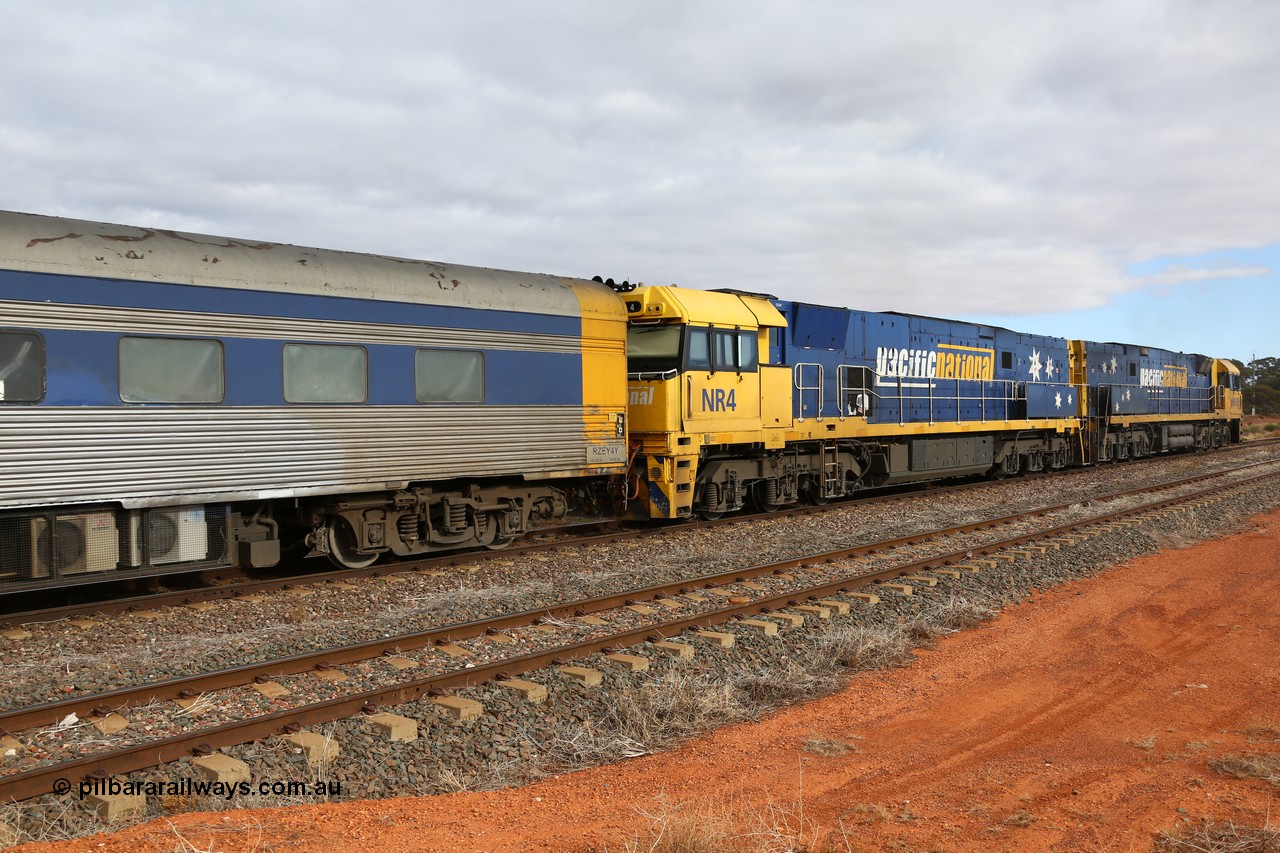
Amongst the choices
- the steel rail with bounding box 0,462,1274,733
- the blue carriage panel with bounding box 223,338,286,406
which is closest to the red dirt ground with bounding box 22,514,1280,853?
the steel rail with bounding box 0,462,1274,733

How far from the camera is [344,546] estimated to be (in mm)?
11453

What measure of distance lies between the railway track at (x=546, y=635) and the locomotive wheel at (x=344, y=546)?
3.49m

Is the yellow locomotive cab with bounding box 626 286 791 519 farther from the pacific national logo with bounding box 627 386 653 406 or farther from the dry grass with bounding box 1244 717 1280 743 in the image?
the dry grass with bounding box 1244 717 1280 743

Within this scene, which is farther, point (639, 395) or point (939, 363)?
point (939, 363)

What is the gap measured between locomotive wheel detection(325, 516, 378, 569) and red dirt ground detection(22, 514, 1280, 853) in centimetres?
641

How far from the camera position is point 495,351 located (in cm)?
1213

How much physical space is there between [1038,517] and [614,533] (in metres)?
8.07

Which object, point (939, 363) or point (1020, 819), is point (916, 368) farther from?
point (1020, 819)

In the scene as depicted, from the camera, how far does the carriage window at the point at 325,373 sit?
10.3 meters

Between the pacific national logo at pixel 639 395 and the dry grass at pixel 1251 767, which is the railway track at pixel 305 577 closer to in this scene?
the pacific national logo at pixel 639 395

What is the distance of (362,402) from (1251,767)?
9.08 metres

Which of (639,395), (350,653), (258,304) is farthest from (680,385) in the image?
(350,653)

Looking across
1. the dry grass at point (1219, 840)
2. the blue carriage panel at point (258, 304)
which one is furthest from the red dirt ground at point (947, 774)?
the blue carriage panel at point (258, 304)

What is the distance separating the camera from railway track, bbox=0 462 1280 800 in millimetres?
5660
